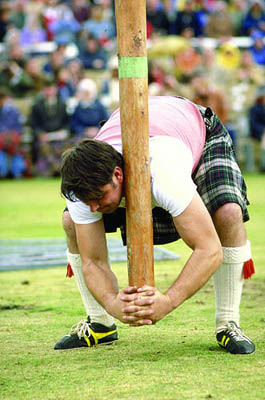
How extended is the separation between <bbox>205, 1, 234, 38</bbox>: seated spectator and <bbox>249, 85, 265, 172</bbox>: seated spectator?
1757mm

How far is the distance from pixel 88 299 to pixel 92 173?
79 cm

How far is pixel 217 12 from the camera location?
1542 cm

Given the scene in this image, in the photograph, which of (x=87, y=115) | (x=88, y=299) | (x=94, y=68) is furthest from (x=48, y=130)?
(x=88, y=299)

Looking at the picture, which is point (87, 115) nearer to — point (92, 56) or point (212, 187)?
point (92, 56)

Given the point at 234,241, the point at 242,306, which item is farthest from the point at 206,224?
the point at 242,306

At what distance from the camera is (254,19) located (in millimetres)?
15609

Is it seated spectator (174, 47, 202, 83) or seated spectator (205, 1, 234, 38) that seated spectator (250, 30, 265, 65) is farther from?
seated spectator (174, 47, 202, 83)

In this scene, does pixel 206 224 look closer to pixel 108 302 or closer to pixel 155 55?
pixel 108 302

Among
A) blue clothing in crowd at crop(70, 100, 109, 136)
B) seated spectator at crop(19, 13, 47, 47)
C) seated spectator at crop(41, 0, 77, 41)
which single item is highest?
seated spectator at crop(41, 0, 77, 41)

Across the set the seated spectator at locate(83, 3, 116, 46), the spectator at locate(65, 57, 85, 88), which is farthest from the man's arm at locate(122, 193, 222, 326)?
the seated spectator at locate(83, 3, 116, 46)

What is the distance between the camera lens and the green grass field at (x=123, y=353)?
2680 millimetres

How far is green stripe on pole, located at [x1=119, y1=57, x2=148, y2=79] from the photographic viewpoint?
2.99m

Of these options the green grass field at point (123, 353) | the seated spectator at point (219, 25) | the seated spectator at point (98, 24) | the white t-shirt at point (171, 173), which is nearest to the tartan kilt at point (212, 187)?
the white t-shirt at point (171, 173)

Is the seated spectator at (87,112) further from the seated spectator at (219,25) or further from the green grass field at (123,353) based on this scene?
the green grass field at (123,353)
